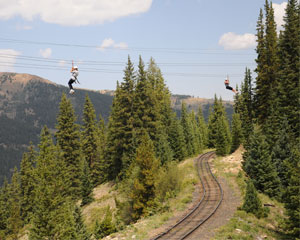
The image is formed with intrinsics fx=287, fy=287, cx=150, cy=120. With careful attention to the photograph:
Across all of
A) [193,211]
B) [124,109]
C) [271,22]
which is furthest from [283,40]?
[193,211]

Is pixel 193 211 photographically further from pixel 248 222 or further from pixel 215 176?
pixel 215 176

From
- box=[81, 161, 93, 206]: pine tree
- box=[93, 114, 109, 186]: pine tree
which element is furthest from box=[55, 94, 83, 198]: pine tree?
box=[93, 114, 109, 186]: pine tree

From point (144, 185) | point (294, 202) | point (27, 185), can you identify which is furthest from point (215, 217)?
point (27, 185)

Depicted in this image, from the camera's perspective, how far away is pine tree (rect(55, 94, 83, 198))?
52406 mm

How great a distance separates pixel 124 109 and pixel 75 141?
486 inches

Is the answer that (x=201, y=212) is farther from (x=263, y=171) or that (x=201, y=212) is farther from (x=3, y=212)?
(x=3, y=212)

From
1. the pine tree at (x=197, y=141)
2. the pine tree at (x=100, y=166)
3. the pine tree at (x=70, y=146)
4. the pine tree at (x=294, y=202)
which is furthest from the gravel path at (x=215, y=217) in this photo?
the pine tree at (x=197, y=141)

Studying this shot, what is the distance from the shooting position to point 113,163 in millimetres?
50969

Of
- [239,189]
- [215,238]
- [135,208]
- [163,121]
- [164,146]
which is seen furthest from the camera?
[163,121]

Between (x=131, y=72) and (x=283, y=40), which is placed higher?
(x=283, y=40)

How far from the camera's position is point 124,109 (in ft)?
160

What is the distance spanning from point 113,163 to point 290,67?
32376mm

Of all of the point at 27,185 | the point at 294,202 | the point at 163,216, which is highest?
the point at 294,202

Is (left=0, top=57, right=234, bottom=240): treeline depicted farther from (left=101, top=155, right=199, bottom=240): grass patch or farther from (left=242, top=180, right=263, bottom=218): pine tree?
(left=242, top=180, right=263, bottom=218): pine tree
